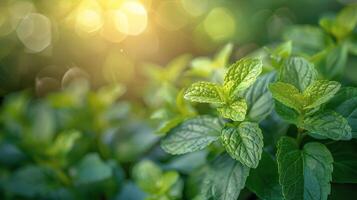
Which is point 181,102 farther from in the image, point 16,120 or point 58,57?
point 58,57

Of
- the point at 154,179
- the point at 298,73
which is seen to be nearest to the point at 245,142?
the point at 298,73

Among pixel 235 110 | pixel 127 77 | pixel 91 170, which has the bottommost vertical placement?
pixel 127 77

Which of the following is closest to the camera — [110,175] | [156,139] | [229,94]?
[229,94]

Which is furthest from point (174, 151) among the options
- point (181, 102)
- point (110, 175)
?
point (110, 175)

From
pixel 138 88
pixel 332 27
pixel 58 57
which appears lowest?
pixel 138 88

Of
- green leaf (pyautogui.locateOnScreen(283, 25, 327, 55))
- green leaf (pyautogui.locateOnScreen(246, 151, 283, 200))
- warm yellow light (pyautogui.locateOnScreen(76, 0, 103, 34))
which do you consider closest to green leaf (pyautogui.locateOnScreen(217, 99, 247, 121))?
green leaf (pyautogui.locateOnScreen(246, 151, 283, 200))

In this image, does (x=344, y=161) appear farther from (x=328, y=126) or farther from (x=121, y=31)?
(x=121, y=31)

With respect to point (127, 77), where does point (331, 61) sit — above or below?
above
